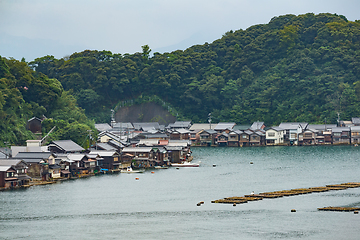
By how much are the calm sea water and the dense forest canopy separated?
102 feet

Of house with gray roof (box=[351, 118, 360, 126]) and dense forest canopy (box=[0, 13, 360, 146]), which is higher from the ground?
dense forest canopy (box=[0, 13, 360, 146])

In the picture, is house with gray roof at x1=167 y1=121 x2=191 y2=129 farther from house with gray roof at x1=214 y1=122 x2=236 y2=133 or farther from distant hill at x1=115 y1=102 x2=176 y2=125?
house with gray roof at x1=214 y1=122 x2=236 y2=133

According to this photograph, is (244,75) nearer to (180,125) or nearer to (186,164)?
(180,125)

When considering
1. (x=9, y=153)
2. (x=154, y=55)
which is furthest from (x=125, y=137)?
(x=154, y=55)

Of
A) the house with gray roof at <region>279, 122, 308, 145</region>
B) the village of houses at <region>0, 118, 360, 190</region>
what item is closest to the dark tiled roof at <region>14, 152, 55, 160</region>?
the village of houses at <region>0, 118, 360, 190</region>

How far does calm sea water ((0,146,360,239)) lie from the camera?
2388 cm

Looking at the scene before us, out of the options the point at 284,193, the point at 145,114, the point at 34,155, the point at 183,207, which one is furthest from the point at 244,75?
the point at 183,207

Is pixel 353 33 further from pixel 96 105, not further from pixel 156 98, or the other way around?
pixel 96 105

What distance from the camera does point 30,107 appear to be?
56.6m

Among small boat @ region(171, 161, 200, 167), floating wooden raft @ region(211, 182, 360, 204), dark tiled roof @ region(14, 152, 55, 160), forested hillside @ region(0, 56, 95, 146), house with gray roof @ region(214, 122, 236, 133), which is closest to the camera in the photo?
floating wooden raft @ region(211, 182, 360, 204)

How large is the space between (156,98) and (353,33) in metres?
30.8

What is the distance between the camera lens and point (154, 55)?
90625 mm

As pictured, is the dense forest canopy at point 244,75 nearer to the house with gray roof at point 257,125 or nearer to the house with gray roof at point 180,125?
the house with gray roof at point 257,125

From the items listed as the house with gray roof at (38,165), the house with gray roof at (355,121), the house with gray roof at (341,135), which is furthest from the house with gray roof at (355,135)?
the house with gray roof at (38,165)
